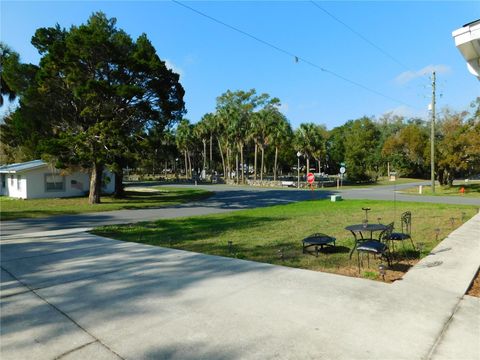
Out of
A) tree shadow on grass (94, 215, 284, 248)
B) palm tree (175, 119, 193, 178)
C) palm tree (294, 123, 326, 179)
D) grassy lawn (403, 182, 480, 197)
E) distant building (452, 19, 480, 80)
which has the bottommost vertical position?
tree shadow on grass (94, 215, 284, 248)

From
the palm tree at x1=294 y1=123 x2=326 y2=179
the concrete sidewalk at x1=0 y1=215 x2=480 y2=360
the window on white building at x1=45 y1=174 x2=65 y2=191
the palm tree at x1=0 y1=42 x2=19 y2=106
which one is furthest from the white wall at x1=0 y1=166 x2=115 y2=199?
the palm tree at x1=294 y1=123 x2=326 y2=179

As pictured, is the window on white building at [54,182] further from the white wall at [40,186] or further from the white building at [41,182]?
the white wall at [40,186]

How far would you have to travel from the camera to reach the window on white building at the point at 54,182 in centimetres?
2962

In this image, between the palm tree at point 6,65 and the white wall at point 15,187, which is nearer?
the palm tree at point 6,65

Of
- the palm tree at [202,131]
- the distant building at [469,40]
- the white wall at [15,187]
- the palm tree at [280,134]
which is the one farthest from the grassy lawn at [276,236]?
the palm tree at [202,131]

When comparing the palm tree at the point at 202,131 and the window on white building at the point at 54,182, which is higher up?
the palm tree at the point at 202,131

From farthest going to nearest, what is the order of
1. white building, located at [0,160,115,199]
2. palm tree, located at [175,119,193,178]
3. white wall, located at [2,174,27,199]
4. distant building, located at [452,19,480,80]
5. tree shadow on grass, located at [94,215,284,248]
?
palm tree, located at [175,119,193,178]
white wall, located at [2,174,27,199]
white building, located at [0,160,115,199]
tree shadow on grass, located at [94,215,284,248]
distant building, located at [452,19,480,80]

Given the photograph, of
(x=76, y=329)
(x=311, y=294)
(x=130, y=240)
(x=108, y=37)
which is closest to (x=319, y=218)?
(x=130, y=240)

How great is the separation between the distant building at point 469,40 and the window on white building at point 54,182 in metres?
31.4

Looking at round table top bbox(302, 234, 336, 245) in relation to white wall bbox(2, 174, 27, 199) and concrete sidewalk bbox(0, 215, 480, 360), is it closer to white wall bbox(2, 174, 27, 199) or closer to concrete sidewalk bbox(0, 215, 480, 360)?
concrete sidewalk bbox(0, 215, 480, 360)

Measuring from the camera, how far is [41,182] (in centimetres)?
2930

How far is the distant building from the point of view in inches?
194

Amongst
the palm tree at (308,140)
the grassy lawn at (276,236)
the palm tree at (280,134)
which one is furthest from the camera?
the palm tree at (308,140)

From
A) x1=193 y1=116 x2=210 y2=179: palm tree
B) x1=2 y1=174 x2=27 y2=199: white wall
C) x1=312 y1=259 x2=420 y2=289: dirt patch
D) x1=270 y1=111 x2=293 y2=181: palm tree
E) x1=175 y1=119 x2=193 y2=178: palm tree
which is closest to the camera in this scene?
x1=312 y1=259 x2=420 y2=289: dirt patch
